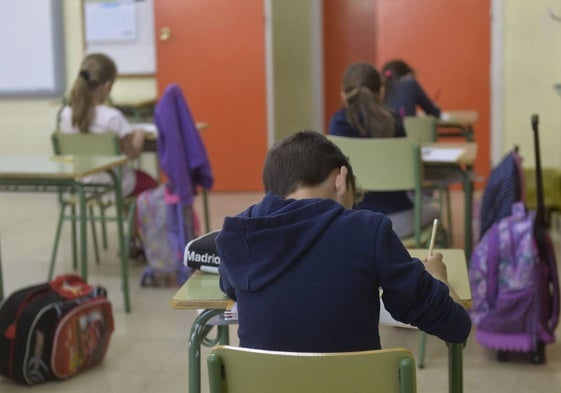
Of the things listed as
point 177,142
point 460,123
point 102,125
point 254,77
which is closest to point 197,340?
point 177,142

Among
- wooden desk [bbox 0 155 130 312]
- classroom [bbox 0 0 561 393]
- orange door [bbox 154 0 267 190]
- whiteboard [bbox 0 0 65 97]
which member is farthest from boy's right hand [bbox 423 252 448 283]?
whiteboard [bbox 0 0 65 97]

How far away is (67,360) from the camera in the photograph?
3.34 meters

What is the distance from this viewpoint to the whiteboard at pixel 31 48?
7027mm

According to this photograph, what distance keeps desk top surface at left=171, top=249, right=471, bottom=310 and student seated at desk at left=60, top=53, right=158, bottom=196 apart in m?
2.27

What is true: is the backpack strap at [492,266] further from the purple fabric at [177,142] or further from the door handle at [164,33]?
the door handle at [164,33]

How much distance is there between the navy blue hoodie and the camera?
1.66m

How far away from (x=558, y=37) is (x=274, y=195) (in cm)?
502

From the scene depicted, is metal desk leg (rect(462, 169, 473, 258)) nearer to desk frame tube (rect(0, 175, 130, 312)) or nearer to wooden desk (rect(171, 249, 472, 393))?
desk frame tube (rect(0, 175, 130, 312))

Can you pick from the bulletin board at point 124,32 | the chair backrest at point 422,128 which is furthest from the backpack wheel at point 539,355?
the bulletin board at point 124,32

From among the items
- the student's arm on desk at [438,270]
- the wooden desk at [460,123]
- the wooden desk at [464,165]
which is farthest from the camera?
the wooden desk at [460,123]

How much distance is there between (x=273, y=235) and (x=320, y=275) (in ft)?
0.35

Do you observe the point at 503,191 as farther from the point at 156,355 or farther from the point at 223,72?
the point at 223,72

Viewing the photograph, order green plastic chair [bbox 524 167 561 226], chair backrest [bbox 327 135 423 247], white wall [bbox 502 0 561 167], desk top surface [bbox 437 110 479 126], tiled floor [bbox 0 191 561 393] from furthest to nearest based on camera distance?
white wall [bbox 502 0 561 167], green plastic chair [bbox 524 167 561 226], desk top surface [bbox 437 110 479 126], chair backrest [bbox 327 135 423 247], tiled floor [bbox 0 191 561 393]

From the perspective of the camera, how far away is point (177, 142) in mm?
4293
